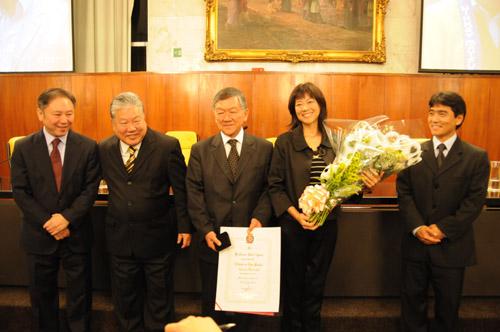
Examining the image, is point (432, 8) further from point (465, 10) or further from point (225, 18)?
point (225, 18)

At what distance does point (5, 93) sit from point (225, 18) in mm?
3392

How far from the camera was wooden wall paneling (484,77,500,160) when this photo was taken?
577 centimetres

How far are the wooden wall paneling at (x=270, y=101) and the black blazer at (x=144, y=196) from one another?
3.62 m

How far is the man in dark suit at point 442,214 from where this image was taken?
2.17 m

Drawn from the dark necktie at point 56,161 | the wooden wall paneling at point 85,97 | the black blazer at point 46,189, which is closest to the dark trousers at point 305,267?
the black blazer at point 46,189

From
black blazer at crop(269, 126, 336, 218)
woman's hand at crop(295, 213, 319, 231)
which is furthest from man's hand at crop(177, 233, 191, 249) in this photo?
woman's hand at crop(295, 213, 319, 231)

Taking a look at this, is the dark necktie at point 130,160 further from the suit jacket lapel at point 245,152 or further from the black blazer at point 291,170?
the black blazer at point 291,170

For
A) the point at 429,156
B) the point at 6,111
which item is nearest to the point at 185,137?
the point at 6,111

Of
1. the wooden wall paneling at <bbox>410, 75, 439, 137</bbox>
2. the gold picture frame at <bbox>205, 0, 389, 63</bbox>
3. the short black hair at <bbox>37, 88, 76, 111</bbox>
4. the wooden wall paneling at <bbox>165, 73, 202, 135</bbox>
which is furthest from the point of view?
the gold picture frame at <bbox>205, 0, 389, 63</bbox>

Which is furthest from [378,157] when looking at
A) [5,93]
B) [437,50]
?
[5,93]

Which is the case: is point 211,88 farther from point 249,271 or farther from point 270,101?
point 249,271

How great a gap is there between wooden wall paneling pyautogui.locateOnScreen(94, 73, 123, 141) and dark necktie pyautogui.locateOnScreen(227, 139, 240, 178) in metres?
4.17

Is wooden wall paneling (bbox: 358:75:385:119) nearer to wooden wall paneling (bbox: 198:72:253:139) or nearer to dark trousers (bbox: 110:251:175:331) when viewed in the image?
wooden wall paneling (bbox: 198:72:253:139)

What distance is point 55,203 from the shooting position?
7.42ft
